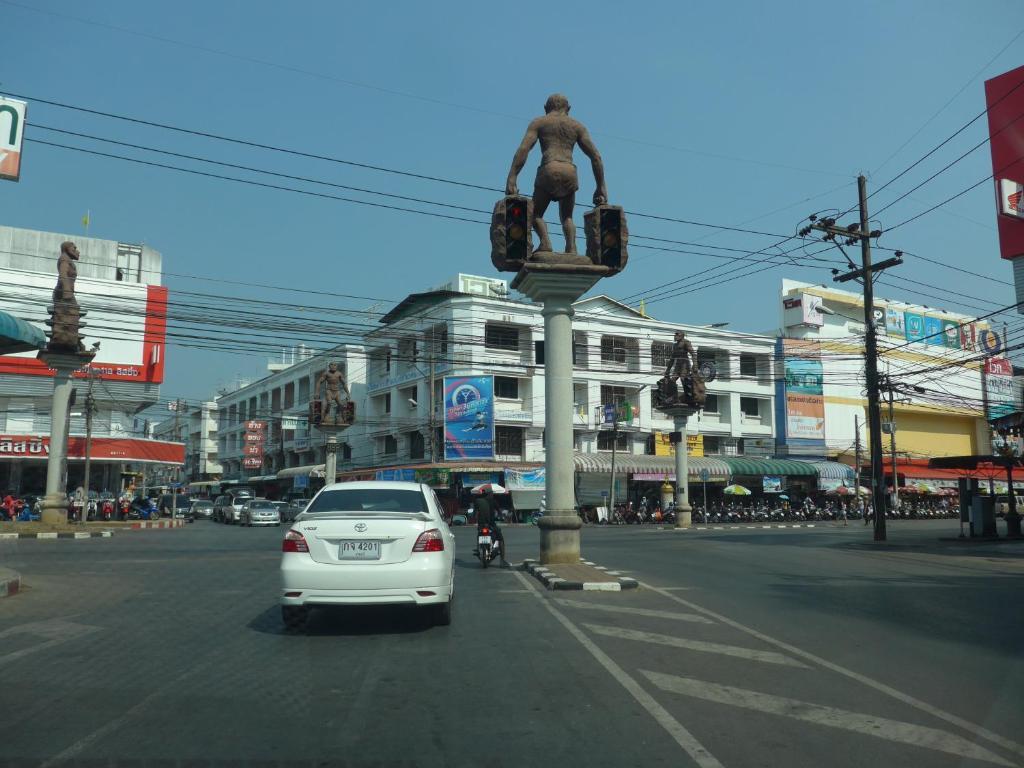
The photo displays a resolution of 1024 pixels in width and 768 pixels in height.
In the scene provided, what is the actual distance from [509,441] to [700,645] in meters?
41.6

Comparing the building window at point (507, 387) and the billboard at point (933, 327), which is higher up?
the billboard at point (933, 327)

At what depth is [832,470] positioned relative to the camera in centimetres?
5544

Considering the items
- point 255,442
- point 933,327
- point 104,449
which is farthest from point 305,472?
point 933,327

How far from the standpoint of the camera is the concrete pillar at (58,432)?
1082 inches

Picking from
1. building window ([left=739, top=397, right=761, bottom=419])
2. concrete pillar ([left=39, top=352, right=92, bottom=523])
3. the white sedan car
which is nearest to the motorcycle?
the white sedan car

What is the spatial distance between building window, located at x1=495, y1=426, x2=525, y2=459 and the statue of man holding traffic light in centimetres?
3344

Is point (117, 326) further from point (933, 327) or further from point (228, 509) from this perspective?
point (933, 327)

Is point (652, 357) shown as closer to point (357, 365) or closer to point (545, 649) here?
point (357, 365)

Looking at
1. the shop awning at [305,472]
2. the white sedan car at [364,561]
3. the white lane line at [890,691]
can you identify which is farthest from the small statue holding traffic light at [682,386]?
the shop awning at [305,472]

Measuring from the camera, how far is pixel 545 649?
760 cm

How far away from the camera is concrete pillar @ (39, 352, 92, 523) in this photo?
27.5 metres

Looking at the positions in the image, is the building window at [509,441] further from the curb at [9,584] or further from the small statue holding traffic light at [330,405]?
the curb at [9,584]

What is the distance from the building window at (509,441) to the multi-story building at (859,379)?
63.5 ft

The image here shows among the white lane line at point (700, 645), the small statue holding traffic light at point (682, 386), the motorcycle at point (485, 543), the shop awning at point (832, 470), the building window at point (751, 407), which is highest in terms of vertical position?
the building window at point (751, 407)
